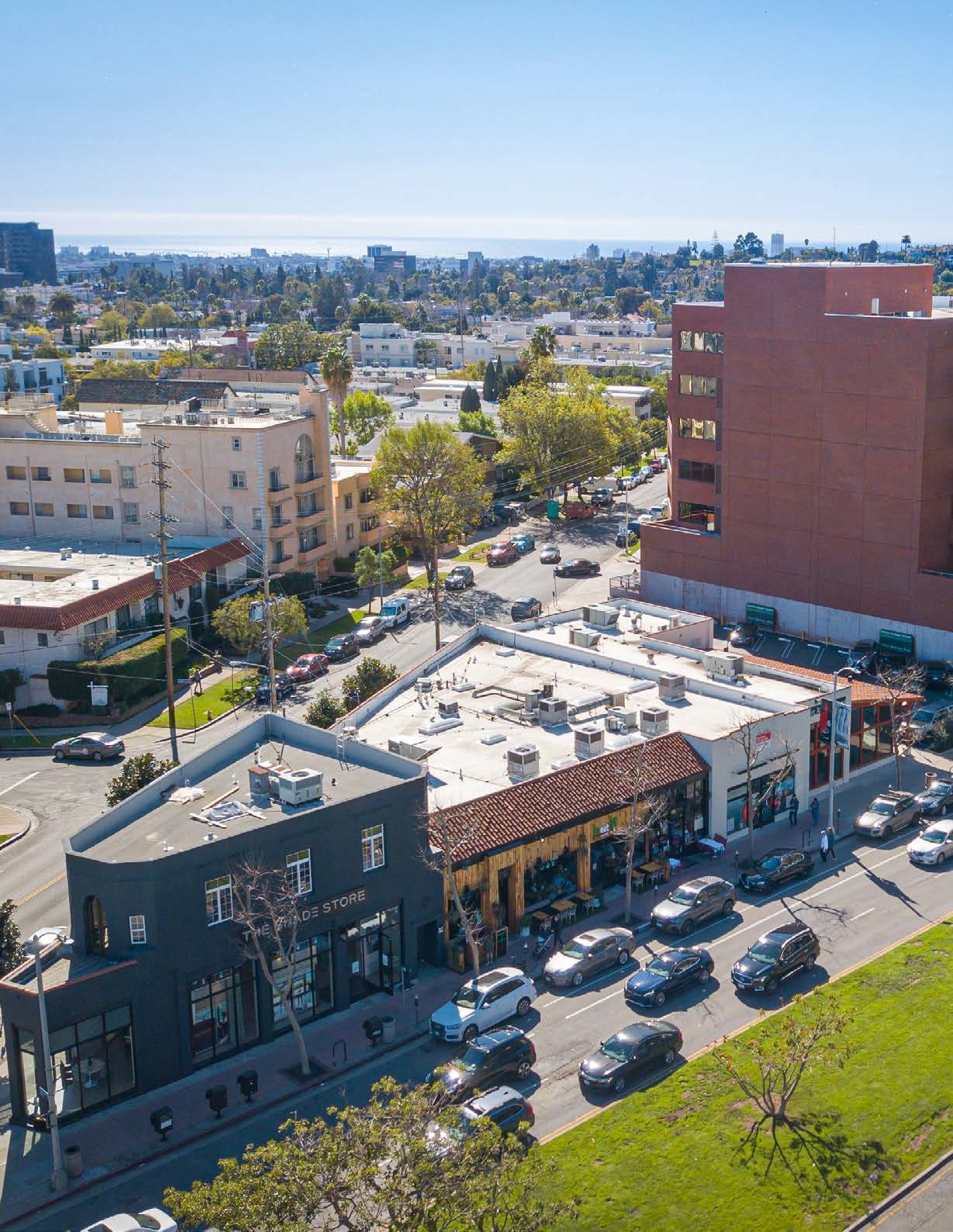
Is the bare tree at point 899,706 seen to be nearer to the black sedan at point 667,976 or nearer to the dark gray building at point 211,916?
the black sedan at point 667,976

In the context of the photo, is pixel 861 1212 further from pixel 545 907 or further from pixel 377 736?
pixel 377 736

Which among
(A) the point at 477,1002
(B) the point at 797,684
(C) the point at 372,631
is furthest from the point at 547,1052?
(C) the point at 372,631

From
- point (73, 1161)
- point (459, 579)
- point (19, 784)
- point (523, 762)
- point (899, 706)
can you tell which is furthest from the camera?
point (459, 579)

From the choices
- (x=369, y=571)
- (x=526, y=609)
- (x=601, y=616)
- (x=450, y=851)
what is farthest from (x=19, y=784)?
(x=526, y=609)

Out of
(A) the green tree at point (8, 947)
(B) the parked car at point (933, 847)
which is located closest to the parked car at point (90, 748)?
(A) the green tree at point (8, 947)

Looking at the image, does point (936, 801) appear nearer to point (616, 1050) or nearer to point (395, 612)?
point (616, 1050)

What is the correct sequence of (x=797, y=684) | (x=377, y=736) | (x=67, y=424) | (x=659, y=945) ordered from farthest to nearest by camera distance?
(x=67, y=424) < (x=797, y=684) < (x=377, y=736) < (x=659, y=945)

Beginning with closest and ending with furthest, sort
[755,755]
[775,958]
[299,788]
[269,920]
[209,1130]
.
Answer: [209,1130] → [269,920] → [299,788] → [775,958] → [755,755]

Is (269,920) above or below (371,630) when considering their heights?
above

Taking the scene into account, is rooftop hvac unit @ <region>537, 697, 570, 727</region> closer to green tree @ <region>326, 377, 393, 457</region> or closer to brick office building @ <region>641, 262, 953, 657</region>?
brick office building @ <region>641, 262, 953, 657</region>
